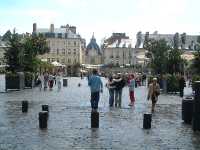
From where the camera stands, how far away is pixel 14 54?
167 feet

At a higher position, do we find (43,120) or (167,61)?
(167,61)

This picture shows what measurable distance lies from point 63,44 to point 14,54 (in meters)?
135

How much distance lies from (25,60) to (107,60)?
13884cm

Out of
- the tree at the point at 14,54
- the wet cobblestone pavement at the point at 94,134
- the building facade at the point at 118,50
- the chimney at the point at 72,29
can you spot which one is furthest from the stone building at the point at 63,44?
the wet cobblestone pavement at the point at 94,134

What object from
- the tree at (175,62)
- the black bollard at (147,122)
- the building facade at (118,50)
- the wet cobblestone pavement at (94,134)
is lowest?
the wet cobblestone pavement at (94,134)

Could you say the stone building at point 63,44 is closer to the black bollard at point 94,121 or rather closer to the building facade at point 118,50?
the building facade at point 118,50

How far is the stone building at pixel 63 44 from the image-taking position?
182 meters

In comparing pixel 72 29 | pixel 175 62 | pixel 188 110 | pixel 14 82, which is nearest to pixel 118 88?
pixel 188 110

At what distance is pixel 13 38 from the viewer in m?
50.9

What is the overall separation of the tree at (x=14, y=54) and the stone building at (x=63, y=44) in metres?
127

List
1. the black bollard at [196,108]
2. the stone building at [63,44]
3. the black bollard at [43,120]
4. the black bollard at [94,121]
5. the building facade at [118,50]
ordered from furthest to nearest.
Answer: the building facade at [118,50] → the stone building at [63,44] → the black bollard at [94,121] → the black bollard at [43,120] → the black bollard at [196,108]

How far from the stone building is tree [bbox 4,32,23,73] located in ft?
417

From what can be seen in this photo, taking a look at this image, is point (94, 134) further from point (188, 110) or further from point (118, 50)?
point (118, 50)

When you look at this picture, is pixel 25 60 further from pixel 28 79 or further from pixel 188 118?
pixel 188 118
